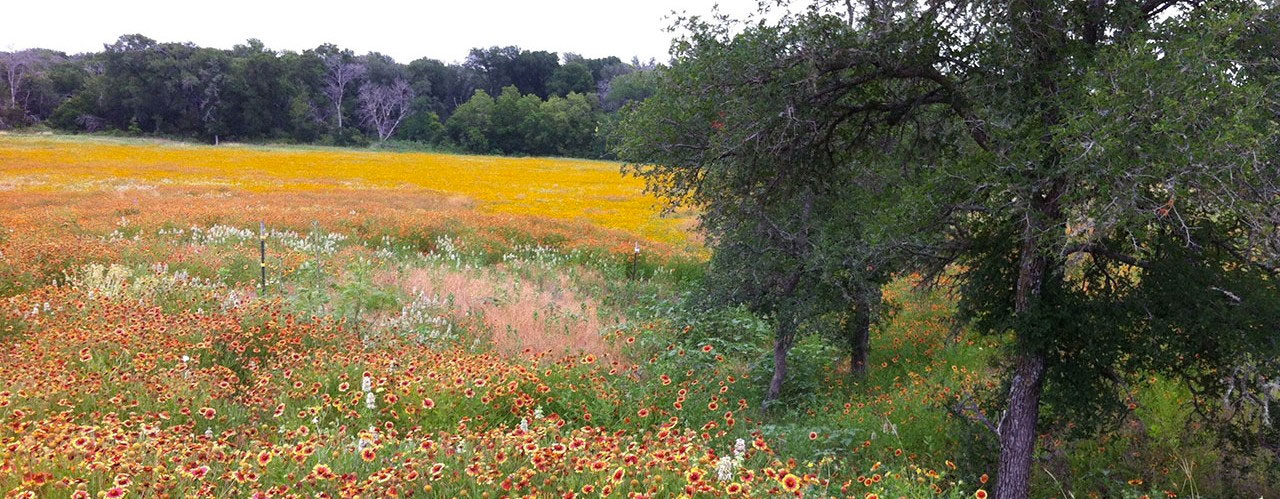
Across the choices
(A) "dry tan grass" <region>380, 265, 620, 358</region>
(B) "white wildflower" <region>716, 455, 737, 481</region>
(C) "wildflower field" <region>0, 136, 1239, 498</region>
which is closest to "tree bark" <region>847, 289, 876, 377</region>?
(C) "wildflower field" <region>0, 136, 1239, 498</region>

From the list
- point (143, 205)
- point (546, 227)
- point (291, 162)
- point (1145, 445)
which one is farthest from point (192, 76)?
point (1145, 445)

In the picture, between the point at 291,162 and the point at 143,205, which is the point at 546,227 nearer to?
the point at 143,205

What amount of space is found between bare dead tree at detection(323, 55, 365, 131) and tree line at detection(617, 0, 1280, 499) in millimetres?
79441

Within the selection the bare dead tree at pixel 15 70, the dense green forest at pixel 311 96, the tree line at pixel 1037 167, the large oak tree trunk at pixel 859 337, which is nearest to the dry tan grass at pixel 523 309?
the tree line at pixel 1037 167

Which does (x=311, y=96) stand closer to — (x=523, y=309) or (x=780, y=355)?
(x=523, y=309)

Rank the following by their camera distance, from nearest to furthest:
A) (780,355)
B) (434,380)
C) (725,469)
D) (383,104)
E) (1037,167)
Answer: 1. (725,469)
2. (1037,167)
3. (434,380)
4. (780,355)
5. (383,104)

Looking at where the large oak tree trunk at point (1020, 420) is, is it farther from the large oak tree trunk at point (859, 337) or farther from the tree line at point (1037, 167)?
the large oak tree trunk at point (859, 337)

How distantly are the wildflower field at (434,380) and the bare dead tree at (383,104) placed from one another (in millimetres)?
65840

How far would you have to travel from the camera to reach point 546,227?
19.7 m

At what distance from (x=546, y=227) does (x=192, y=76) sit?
5849cm

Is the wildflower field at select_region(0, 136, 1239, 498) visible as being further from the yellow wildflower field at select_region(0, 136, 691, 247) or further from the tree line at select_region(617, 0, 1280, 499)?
the yellow wildflower field at select_region(0, 136, 691, 247)

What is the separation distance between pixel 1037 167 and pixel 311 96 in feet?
271

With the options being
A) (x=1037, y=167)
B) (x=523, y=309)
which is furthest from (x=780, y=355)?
(x=1037, y=167)

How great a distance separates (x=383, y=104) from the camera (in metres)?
82.2
